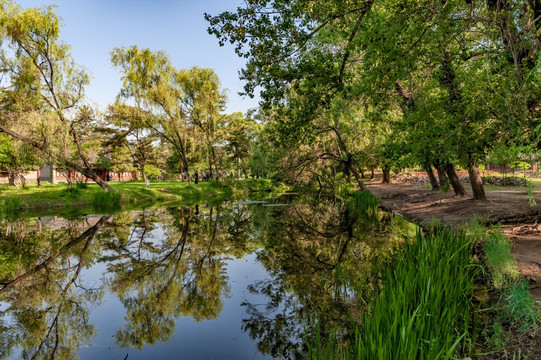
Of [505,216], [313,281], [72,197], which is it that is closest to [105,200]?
[72,197]

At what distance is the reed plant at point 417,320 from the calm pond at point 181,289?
40 cm

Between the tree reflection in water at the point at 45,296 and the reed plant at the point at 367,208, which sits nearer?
the tree reflection in water at the point at 45,296

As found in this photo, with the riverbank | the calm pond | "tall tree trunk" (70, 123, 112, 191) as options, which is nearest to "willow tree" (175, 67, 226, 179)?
the riverbank

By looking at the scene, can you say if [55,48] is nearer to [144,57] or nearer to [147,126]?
[144,57]

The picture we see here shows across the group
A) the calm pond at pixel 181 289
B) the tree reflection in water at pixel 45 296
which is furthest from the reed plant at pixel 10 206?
the tree reflection in water at pixel 45 296

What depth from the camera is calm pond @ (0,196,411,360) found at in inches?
180

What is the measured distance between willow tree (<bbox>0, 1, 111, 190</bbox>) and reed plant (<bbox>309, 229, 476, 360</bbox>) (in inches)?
906

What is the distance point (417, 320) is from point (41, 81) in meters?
26.6

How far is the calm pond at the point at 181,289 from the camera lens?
457 cm

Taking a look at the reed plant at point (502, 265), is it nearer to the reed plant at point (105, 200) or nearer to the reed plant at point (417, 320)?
the reed plant at point (417, 320)

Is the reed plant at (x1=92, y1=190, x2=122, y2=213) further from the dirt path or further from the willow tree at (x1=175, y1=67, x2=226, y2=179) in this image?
the dirt path

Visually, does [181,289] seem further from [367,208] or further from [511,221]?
[367,208]

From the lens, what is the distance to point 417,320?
2811mm

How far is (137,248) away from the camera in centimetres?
1013
